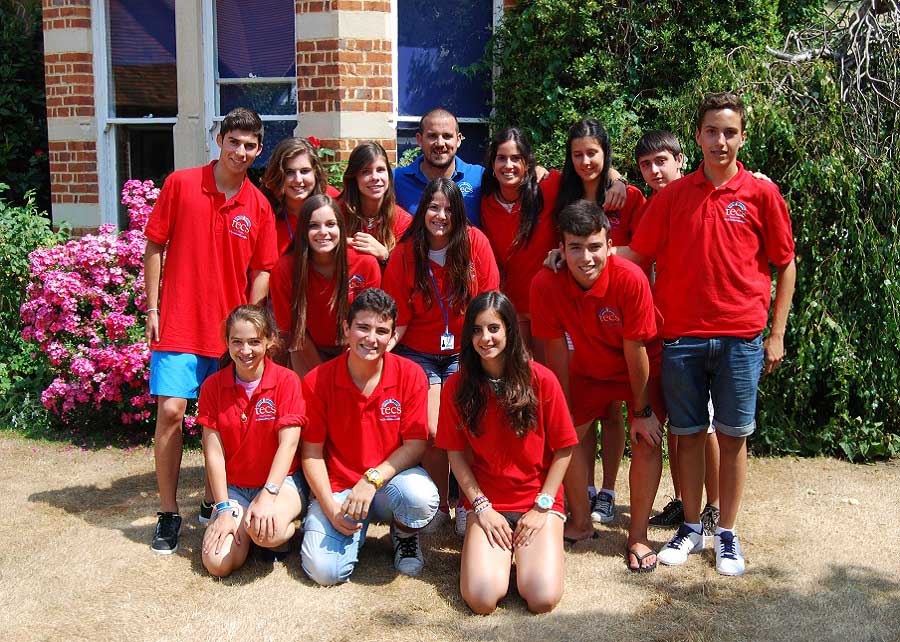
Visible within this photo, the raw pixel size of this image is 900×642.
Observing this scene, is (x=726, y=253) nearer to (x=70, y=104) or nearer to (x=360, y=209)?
(x=360, y=209)

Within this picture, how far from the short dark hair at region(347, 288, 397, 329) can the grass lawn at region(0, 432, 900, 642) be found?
1.21 metres

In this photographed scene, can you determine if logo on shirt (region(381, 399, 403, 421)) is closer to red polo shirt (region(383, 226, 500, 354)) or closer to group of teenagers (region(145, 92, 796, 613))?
group of teenagers (region(145, 92, 796, 613))

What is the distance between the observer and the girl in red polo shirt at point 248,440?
3992 mm

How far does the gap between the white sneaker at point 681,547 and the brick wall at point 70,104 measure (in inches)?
231

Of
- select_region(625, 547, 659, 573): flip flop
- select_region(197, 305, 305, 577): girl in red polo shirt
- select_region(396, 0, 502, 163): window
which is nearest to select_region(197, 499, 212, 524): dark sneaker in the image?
select_region(197, 305, 305, 577): girl in red polo shirt

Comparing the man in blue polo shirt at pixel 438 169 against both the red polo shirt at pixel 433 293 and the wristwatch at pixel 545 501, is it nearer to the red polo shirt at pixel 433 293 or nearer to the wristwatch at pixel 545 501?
the red polo shirt at pixel 433 293

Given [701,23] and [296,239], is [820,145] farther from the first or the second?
[296,239]

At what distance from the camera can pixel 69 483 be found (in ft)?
17.9

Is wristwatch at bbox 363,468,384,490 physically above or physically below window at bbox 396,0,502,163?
below

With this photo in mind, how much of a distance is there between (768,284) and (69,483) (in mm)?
4244

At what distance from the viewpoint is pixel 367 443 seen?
4105 mm

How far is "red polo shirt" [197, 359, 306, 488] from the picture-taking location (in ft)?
13.5

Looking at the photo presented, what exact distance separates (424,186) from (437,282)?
0.82 m

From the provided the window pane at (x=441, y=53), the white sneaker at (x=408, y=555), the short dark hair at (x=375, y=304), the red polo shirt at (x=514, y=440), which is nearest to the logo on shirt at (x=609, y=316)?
Answer: the red polo shirt at (x=514, y=440)
